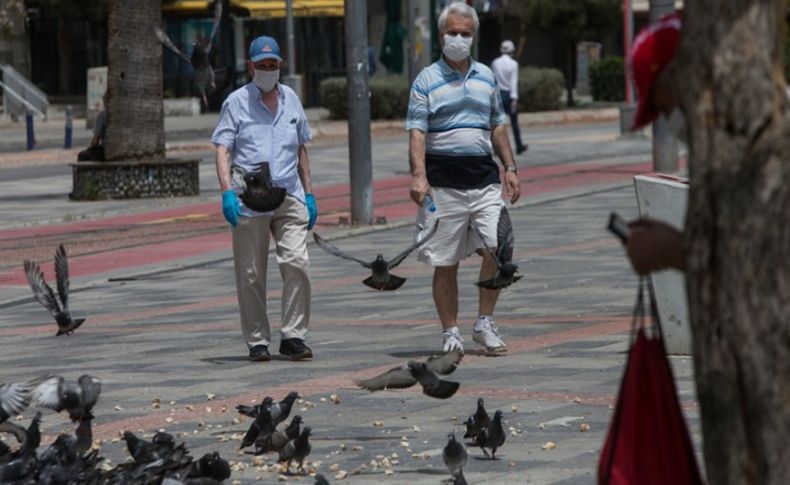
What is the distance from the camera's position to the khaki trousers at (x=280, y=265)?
10.1 metres

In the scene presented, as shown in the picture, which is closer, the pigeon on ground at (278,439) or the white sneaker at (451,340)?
the pigeon on ground at (278,439)

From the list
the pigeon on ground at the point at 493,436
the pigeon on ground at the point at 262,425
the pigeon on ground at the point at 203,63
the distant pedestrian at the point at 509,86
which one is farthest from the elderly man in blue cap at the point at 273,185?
the distant pedestrian at the point at 509,86

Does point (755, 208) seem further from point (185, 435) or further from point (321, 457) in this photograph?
point (185, 435)

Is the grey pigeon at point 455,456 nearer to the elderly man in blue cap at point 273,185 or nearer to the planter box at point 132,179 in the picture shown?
the elderly man in blue cap at point 273,185

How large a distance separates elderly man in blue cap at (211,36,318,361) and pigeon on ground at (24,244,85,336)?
150cm

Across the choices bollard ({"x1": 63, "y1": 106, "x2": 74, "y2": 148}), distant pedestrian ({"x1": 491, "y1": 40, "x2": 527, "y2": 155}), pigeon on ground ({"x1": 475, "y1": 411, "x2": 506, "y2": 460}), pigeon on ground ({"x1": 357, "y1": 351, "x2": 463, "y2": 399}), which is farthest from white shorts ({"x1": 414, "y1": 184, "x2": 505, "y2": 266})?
bollard ({"x1": 63, "y1": 106, "x2": 74, "y2": 148})

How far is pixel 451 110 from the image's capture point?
32.0ft

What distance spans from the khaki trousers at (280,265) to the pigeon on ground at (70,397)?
10.9ft

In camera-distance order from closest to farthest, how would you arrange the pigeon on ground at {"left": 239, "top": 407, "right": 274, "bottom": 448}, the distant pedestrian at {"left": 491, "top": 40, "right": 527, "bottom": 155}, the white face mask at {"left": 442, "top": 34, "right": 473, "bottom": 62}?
the pigeon on ground at {"left": 239, "top": 407, "right": 274, "bottom": 448} < the white face mask at {"left": 442, "top": 34, "right": 473, "bottom": 62} < the distant pedestrian at {"left": 491, "top": 40, "right": 527, "bottom": 155}

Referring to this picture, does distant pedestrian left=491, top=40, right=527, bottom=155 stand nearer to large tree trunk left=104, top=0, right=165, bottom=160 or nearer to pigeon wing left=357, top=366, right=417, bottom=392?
large tree trunk left=104, top=0, right=165, bottom=160

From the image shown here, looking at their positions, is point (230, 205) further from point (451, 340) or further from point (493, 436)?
point (493, 436)

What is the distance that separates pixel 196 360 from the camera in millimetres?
10172

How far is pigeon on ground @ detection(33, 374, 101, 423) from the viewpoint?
667 centimetres

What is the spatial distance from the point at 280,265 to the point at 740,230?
22.5 ft
